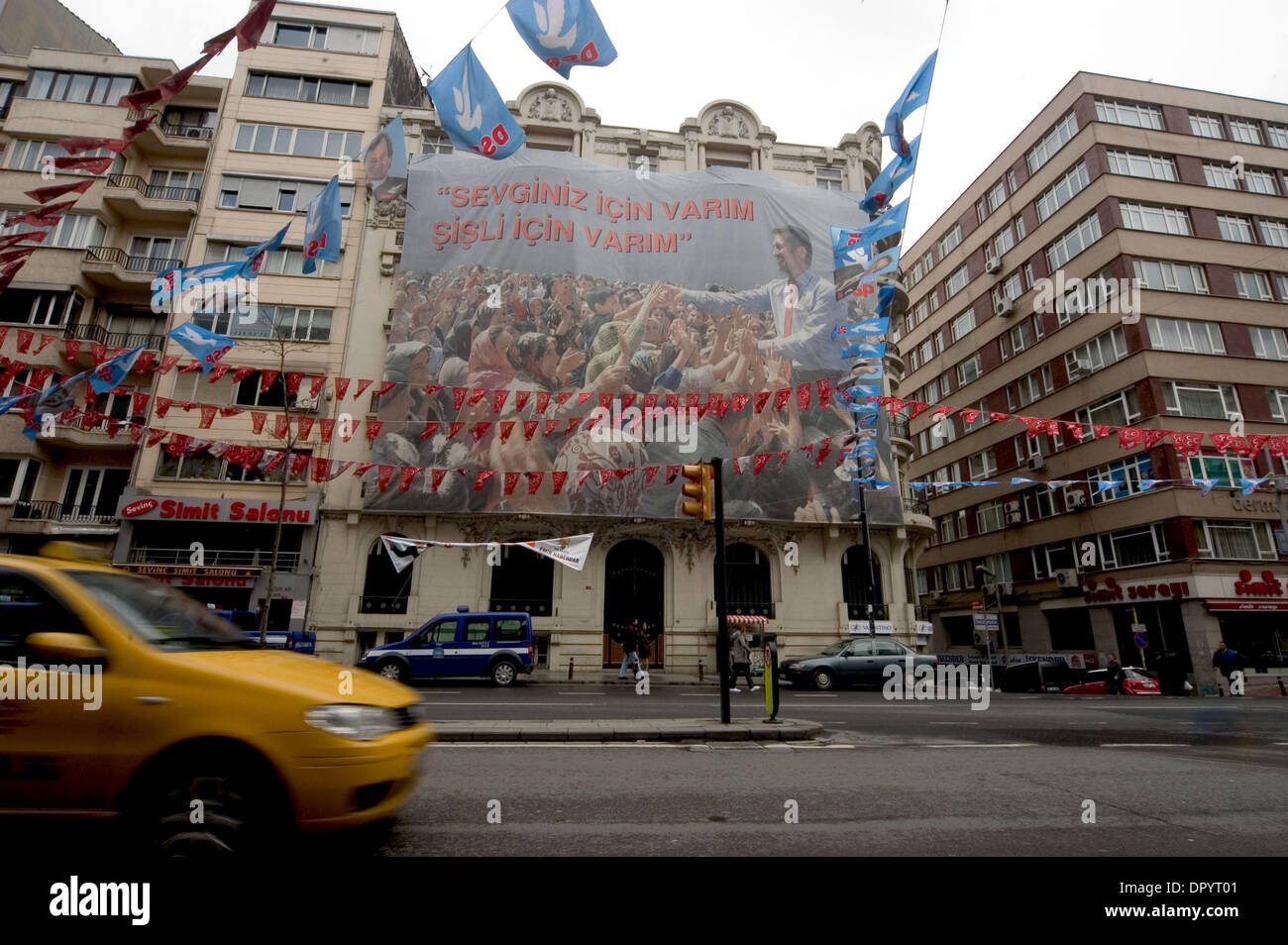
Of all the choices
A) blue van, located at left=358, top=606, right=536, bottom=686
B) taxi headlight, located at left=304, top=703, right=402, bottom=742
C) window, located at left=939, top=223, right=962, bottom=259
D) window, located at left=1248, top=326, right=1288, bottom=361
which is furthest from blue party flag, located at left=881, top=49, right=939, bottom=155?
window, located at left=939, top=223, right=962, bottom=259

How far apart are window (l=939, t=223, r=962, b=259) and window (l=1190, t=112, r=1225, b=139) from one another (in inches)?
479

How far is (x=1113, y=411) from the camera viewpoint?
3009 cm

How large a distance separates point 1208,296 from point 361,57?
4044cm

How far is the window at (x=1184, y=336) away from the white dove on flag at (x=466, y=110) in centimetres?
3044

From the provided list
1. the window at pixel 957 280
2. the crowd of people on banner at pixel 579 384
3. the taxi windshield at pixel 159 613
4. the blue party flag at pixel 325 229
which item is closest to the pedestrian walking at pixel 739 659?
the crowd of people on banner at pixel 579 384

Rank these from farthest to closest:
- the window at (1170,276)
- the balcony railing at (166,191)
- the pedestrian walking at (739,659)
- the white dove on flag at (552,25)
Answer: the window at (1170,276) → the balcony railing at (166,191) → the pedestrian walking at (739,659) → the white dove on flag at (552,25)

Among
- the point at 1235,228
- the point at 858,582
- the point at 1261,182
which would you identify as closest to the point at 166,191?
the point at 858,582

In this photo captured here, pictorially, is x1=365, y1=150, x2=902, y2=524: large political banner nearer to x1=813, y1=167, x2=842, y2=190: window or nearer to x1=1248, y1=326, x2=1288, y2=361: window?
x1=813, y1=167, x2=842, y2=190: window

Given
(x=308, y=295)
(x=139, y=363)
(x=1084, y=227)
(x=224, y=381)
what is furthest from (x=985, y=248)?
(x=139, y=363)

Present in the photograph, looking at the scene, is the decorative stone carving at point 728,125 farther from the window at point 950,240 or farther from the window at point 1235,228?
the window at point 1235,228

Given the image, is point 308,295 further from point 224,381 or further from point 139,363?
point 139,363

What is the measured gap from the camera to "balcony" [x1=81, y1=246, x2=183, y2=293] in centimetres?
2641

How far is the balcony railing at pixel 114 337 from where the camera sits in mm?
26125
